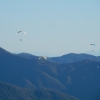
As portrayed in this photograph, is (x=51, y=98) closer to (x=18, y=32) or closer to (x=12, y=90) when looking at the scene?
(x=12, y=90)

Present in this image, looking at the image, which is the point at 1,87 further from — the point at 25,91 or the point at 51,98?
the point at 51,98

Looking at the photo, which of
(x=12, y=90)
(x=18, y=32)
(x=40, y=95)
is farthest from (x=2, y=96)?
(x=18, y=32)

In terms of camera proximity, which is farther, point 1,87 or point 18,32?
point 1,87

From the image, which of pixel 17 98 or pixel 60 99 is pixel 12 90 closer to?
pixel 17 98

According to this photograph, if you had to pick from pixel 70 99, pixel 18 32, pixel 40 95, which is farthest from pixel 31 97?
pixel 18 32

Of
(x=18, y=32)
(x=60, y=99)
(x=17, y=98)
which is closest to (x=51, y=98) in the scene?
(x=60, y=99)

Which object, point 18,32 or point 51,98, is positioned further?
point 51,98

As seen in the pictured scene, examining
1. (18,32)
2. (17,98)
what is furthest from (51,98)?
(18,32)
